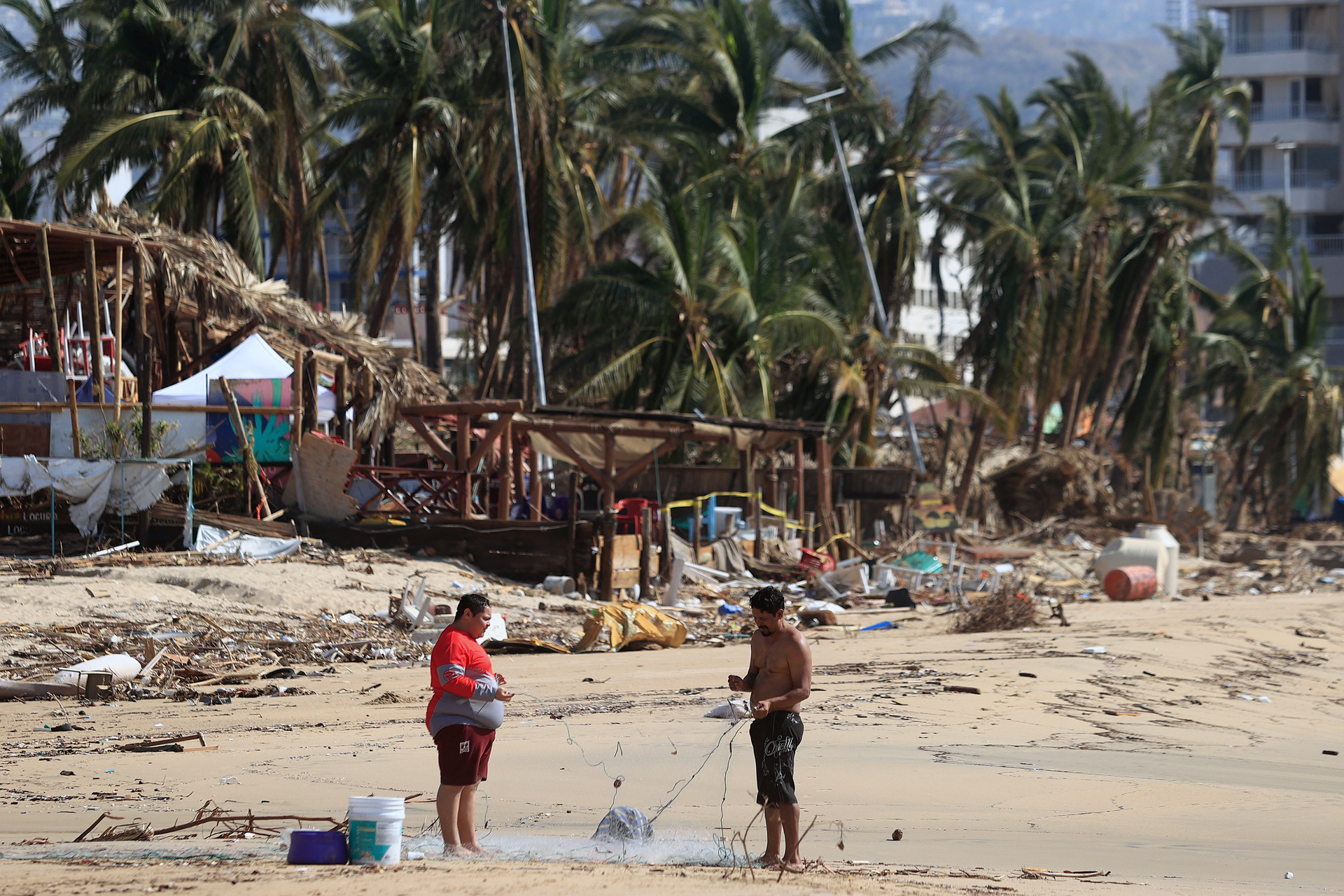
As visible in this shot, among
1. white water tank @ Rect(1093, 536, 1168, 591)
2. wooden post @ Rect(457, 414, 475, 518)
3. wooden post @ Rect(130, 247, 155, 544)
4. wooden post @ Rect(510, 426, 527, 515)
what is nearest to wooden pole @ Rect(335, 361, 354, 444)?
wooden post @ Rect(510, 426, 527, 515)

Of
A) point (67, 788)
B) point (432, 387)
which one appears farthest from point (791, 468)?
point (67, 788)

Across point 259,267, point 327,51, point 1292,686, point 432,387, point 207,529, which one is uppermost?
point 327,51

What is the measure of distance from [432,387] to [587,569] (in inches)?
273

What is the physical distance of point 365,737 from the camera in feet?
28.0

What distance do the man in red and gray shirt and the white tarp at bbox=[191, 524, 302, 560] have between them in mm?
10677

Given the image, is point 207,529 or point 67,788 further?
point 207,529

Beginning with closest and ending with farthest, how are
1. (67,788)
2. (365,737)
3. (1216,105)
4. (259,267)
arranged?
(67,788)
(365,737)
(259,267)
(1216,105)

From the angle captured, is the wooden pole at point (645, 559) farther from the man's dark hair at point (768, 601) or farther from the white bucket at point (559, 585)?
the man's dark hair at point (768, 601)

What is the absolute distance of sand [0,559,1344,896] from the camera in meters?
5.61

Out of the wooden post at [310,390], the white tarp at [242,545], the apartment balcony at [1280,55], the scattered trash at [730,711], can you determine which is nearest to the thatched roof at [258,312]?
the wooden post at [310,390]

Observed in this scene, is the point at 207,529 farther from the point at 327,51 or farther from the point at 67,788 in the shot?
the point at 327,51

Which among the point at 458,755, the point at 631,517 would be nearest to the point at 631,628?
the point at 631,517

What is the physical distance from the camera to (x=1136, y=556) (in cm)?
2147

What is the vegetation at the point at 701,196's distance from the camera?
2627cm
